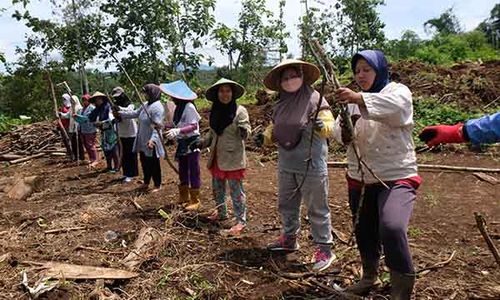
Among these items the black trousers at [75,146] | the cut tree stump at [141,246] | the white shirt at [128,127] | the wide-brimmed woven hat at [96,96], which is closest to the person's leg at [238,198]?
the cut tree stump at [141,246]

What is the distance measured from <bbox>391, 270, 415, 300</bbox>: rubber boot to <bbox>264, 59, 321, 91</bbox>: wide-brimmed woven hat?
182cm

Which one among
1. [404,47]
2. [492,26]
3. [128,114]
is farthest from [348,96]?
[492,26]

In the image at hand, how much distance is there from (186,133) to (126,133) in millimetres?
2658

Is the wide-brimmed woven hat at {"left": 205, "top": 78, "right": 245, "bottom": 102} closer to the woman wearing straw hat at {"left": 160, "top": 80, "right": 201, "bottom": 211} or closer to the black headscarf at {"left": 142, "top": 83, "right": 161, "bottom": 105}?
the woman wearing straw hat at {"left": 160, "top": 80, "right": 201, "bottom": 211}

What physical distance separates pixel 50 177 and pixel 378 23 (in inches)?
628

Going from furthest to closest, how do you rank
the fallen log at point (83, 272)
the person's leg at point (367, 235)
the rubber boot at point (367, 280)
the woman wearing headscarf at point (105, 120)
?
the woman wearing headscarf at point (105, 120)
the fallen log at point (83, 272)
the rubber boot at point (367, 280)
the person's leg at point (367, 235)

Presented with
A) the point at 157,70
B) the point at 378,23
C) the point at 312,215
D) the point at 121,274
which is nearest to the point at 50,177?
the point at 157,70

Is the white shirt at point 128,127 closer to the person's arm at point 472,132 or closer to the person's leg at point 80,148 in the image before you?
the person's leg at point 80,148

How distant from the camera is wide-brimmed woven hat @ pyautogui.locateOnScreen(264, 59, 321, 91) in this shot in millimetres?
4059

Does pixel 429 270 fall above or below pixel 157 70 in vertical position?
below

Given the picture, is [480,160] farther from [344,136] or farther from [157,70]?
[157,70]

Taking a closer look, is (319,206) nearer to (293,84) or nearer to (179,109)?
(293,84)

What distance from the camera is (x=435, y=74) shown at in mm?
13117

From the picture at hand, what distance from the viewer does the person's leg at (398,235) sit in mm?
2904
